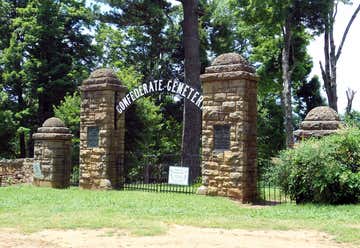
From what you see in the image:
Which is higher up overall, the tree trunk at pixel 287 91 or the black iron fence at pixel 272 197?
the tree trunk at pixel 287 91

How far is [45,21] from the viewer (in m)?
26.5

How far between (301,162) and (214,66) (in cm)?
311

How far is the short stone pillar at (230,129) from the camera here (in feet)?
36.4

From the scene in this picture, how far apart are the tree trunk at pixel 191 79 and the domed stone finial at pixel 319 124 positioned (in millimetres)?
5948

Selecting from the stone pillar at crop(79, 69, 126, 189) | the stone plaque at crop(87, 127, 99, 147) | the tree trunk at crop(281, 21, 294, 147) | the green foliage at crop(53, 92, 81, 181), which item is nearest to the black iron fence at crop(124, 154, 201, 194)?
the stone pillar at crop(79, 69, 126, 189)

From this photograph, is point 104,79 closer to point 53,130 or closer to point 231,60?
point 53,130

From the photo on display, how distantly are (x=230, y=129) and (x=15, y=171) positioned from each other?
10293 mm

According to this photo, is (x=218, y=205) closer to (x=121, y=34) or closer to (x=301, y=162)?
(x=301, y=162)

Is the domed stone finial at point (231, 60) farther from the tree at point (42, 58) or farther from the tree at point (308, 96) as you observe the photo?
the tree at point (308, 96)

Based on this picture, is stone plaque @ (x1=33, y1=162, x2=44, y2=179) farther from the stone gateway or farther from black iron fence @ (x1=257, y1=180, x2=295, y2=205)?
black iron fence @ (x1=257, y1=180, x2=295, y2=205)

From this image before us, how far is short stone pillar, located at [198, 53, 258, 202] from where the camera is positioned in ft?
36.4

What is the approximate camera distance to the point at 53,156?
594 inches

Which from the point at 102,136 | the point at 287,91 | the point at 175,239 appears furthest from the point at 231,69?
the point at 287,91

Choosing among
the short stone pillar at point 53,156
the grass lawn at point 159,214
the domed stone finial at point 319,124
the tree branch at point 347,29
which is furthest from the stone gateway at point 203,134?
the tree branch at point 347,29
